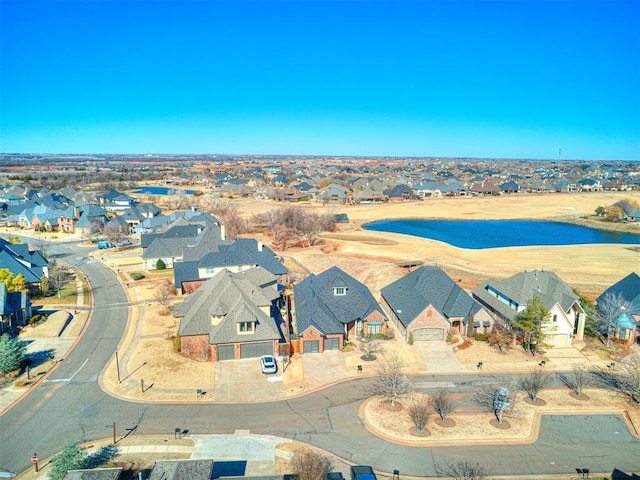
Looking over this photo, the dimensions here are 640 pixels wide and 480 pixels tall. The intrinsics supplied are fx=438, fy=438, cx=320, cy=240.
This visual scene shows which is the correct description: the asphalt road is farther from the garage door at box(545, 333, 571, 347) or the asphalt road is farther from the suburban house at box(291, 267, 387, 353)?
the garage door at box(545, 333, 571, 347)

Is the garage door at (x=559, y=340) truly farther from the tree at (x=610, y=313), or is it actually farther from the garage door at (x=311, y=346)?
the garage door at (x=311, y=346)

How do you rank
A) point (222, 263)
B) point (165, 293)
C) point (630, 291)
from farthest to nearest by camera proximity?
point (222, 263)
point (165, 293)
point (630, 291)

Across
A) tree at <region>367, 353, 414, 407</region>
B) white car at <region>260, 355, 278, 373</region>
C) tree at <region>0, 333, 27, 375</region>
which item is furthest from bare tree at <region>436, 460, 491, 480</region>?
tree at <region>0, 333, 27, 375</region>

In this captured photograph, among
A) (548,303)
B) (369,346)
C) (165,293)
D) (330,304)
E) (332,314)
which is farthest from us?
(165,293)

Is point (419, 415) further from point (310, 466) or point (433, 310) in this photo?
point (433, 310)

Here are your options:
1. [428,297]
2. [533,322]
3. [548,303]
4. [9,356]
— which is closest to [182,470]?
[9,356]

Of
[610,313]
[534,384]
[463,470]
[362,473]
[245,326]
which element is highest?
[610,313]

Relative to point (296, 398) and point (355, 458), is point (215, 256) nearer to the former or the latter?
point (296, 398)
